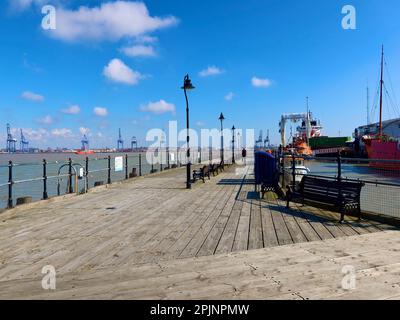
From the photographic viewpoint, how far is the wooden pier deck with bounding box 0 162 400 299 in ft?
11.3

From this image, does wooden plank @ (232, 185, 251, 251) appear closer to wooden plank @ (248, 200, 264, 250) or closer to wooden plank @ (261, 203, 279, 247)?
wooden plank @ (248, 200, 264, 250)

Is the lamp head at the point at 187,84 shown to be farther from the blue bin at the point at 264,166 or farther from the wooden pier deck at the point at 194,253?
the wooden pier deck at the point at 194,253

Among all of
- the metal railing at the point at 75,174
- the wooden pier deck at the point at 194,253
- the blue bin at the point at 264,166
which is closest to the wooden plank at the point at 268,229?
the wooden pier deck at the point at 194,253

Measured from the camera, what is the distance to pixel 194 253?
4723mm

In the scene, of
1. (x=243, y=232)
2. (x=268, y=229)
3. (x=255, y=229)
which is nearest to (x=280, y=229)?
(x=268, y=229)

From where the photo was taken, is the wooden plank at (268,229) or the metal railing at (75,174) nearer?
the wooden plank at (268,229)

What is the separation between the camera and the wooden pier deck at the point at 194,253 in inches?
135

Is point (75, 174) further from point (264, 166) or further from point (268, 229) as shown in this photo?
point (268, 229)

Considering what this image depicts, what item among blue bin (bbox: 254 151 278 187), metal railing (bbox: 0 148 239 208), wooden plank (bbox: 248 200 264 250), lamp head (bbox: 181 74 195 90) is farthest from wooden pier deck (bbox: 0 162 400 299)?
→ lamp head (bbox: 181 74 195 90)

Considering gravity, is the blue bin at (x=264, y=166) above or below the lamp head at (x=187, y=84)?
below

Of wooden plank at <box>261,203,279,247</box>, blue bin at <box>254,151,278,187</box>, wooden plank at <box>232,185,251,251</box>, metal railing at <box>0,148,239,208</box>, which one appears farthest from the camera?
blue bin at <box>254,151,278,187</box>

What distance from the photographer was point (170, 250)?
4898 millimetres
